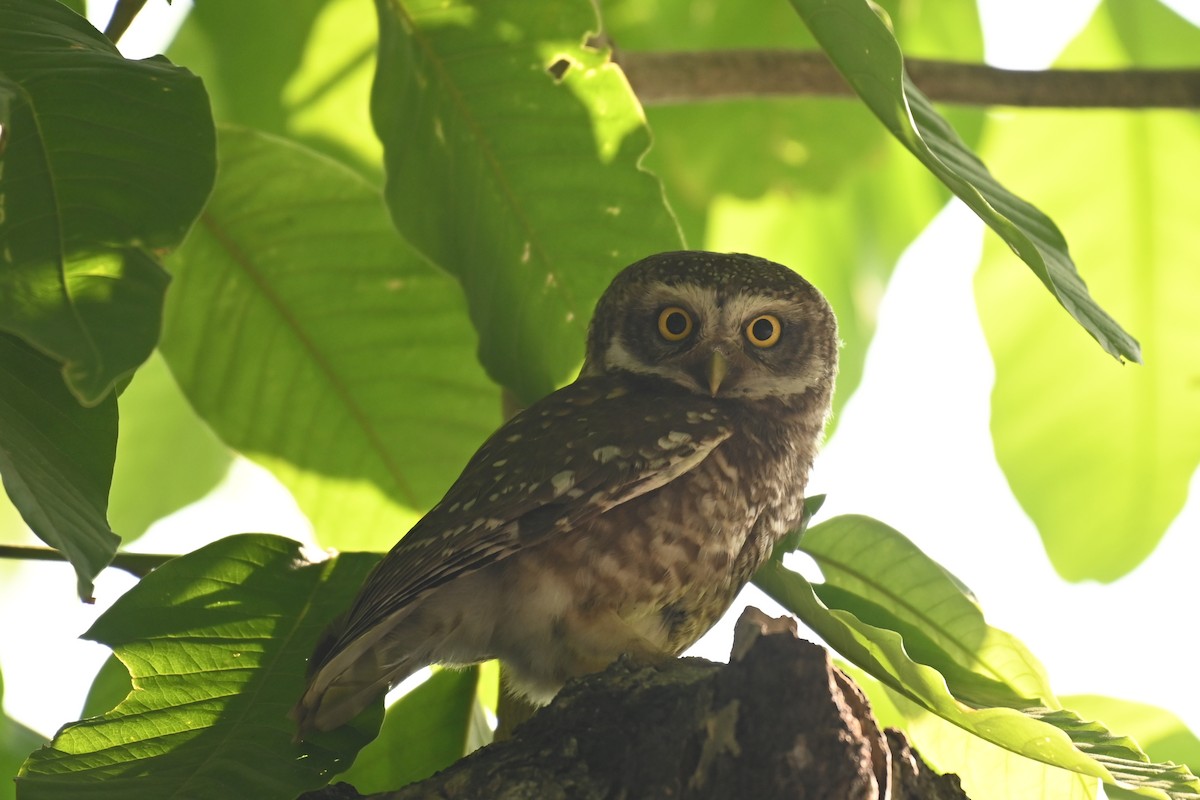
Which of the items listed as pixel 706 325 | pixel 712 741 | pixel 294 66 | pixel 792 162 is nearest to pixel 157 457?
pixel 294 66

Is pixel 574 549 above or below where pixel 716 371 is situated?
below

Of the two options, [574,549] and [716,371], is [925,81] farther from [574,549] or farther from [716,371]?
[574,549]

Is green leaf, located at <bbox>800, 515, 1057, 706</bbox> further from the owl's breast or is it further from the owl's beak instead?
the owl's beak

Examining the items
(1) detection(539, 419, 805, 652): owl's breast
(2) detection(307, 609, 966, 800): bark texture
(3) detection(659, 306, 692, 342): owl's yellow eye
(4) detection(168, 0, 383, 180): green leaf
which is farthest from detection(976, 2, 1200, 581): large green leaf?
(2) detection(307, 609, 966, 800): bark texture

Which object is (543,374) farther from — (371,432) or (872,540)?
(872,540)

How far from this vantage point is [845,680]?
1.56m

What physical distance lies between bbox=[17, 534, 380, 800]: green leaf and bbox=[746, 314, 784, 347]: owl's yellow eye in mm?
923

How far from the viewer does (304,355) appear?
2740 mm

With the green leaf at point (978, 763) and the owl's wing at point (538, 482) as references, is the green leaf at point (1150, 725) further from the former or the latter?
the owl's wing at point (538, 482)

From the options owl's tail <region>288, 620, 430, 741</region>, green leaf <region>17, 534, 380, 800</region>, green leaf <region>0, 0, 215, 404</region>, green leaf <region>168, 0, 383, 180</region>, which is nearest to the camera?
green leaf <region>0, 0, 215, 404</region>

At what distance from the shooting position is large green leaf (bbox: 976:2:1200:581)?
3.47 m

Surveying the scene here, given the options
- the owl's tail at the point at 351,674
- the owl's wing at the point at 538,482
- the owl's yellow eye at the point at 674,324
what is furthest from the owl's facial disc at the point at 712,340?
the owl's tail at the point at 351,674

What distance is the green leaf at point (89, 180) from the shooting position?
1.63m

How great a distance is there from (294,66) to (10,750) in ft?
5.70
